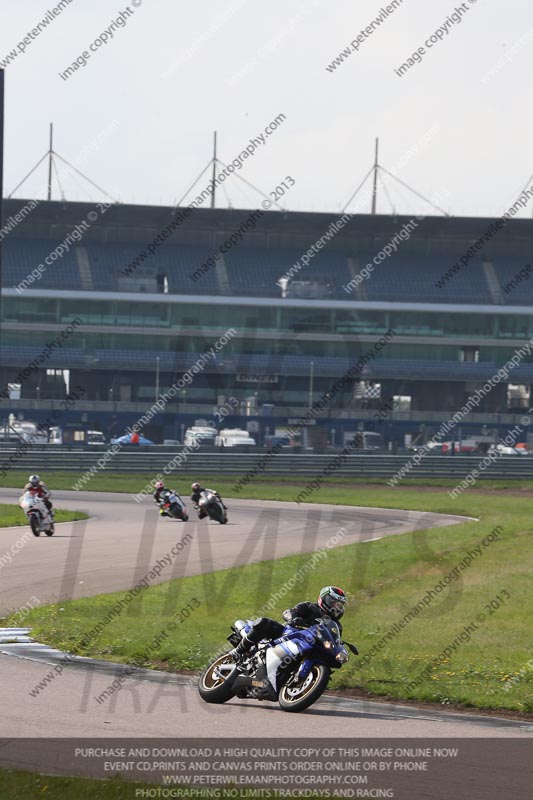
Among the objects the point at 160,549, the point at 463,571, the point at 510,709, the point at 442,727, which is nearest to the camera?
the point at 442,727

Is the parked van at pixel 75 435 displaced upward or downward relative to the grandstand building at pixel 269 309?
downward

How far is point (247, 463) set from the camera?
46.3 metres

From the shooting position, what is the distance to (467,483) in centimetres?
4484

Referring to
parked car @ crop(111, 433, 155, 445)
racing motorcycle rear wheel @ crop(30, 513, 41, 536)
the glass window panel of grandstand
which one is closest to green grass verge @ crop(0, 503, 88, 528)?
racing motorcycle rear wheel @ crop(30, 513, 41, 536)

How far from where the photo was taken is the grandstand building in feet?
240

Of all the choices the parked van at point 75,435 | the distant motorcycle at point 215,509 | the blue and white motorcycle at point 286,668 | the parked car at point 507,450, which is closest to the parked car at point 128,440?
the parked van at point 75,435

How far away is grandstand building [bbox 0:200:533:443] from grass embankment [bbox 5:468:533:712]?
47.6 m

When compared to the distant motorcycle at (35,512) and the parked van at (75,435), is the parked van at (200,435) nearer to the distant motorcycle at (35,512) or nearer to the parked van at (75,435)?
the parked van at (75,435)

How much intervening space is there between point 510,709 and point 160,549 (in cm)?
1296

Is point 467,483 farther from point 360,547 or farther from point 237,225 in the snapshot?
point 237,225

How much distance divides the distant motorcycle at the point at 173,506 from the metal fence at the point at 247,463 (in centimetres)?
1563

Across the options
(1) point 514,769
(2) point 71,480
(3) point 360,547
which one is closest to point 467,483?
(2) point 71,480

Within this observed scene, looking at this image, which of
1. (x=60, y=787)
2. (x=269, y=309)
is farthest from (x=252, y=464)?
(x=60, y=787)

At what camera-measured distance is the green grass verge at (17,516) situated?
89.7 ft
